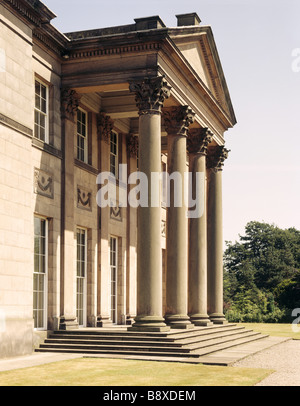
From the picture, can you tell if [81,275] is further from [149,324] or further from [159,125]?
[159,125]

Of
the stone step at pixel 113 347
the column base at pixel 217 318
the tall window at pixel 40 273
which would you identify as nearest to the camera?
the stone step at pixel 113 347

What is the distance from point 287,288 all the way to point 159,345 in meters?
43.2

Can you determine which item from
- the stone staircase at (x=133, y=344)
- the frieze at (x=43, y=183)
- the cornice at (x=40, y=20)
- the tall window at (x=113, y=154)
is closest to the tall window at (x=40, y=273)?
the stone staircase at (x=133, y=344)

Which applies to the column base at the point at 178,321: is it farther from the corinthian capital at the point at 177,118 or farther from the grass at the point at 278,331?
the grass at the point at 278,331

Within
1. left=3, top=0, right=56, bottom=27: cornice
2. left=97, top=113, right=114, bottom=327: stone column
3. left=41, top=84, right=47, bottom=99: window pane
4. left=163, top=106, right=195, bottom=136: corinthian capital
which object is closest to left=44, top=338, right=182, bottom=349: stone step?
left=97, top=113, right=114, bottom=327: stone column

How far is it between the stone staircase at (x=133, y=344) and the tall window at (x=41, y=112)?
7745mm

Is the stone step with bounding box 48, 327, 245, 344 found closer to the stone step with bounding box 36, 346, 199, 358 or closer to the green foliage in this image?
the stone step with bounding box 36, 346, 199, 358

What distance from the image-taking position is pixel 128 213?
33.7 m

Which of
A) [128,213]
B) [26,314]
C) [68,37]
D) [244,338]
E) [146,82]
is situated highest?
[68,37]

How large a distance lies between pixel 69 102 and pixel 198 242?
9843 millimetres

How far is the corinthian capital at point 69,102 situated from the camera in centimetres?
2648

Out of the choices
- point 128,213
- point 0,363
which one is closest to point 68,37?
point 128,213

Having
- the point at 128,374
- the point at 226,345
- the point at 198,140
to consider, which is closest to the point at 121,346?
the point at 128,374
